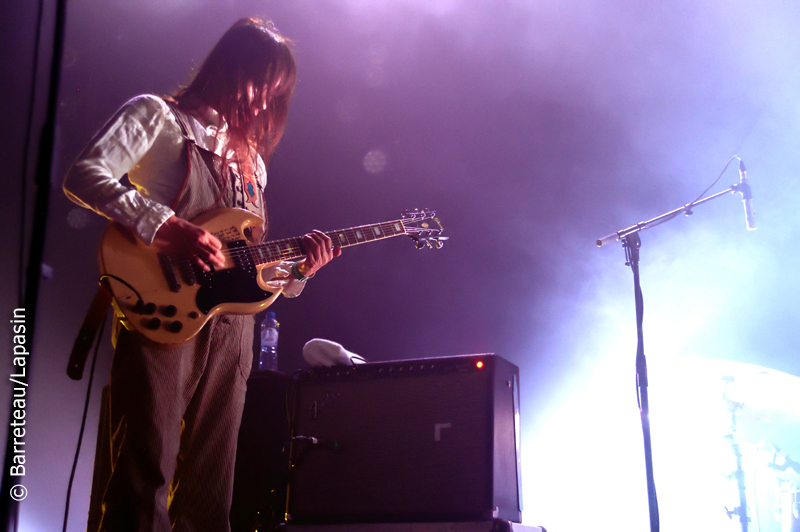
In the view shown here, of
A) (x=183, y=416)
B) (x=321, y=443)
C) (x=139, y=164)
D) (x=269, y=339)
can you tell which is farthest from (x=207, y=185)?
(x=269, y=339)

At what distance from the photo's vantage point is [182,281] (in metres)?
1.32

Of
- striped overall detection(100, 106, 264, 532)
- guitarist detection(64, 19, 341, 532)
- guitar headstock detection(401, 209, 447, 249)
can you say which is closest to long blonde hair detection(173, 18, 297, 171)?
guitarist detection(64, 19, 341, 532)

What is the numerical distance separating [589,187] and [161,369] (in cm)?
307

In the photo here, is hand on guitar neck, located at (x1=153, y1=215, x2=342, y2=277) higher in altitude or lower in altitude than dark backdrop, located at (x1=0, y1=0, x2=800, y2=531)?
lower

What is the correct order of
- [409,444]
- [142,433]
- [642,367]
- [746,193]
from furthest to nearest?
1. [746,193]
2. [642,367]
3. [409,444]
4. [142,433]

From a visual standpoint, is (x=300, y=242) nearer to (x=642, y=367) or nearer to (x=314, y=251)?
(x=314, y=251)

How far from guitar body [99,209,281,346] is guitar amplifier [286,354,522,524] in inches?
30.6

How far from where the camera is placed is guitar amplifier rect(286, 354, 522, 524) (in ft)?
6.12

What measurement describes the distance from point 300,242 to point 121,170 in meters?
0.51

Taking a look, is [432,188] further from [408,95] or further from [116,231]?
[116,231]

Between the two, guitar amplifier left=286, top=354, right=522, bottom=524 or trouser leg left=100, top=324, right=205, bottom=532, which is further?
guitar amplifier left=286, top=354, right=522, bottom=524

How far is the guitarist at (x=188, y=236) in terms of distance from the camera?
1.18 m

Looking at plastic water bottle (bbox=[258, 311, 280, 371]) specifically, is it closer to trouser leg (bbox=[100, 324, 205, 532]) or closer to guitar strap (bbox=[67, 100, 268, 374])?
guitar strap (bbox=[67, 100, 268, 374])

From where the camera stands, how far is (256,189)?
1611mm
